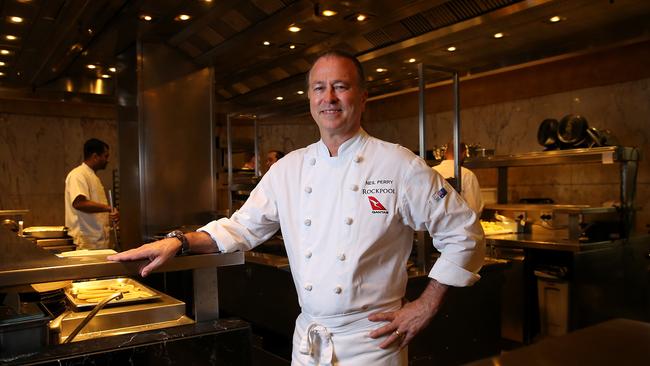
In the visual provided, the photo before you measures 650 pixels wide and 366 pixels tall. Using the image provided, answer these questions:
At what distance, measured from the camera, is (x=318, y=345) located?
1.67m

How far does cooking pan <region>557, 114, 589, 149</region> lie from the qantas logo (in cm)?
425

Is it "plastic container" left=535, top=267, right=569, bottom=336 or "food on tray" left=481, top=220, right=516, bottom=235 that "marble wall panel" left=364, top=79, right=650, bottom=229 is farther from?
"plastic container" left=535, top=267, right=569, bottom=336

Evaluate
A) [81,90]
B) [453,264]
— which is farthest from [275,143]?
[453,264]

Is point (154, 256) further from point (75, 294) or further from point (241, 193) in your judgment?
point (241, 193)

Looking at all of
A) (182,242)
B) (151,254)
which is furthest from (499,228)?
(151,254)

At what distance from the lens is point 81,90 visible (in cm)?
645

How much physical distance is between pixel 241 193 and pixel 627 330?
4.00 m

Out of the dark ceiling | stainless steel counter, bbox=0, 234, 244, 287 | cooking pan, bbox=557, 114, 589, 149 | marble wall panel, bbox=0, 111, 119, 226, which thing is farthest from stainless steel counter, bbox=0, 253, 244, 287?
marble wall panel, bbox=0, 111, 119, 226

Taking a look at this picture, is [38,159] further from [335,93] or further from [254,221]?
[335,93]

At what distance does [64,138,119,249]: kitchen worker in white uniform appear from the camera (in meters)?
5.05

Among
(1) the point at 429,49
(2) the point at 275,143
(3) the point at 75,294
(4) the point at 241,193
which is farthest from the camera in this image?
(2) the point at 275,143

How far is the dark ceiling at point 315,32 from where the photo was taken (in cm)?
353

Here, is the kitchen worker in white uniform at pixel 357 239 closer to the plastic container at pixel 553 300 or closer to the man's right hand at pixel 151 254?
the man's right hand at pixel 151 254

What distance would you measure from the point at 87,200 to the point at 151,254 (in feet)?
12.6
